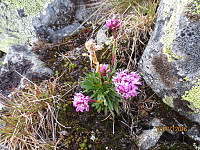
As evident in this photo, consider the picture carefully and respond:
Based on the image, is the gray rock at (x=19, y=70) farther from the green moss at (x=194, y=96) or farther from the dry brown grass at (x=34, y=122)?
the green moss at (x=194, y=96)

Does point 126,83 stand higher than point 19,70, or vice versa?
point 126,83

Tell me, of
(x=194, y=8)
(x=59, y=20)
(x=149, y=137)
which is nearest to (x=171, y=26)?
(x=194, y=8)

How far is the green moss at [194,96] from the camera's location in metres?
1.77

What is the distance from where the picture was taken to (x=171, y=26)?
183 cm

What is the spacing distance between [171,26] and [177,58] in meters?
0.40

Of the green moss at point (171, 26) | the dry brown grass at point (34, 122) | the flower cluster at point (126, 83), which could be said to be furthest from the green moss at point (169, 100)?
the dry brown grass at point (34, 122)

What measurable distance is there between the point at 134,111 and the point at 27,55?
95.5 inches

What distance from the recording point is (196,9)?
5.17 ft

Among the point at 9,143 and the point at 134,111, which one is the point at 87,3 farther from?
the point at 9,143

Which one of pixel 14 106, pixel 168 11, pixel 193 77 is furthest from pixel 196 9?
pixel 14 106

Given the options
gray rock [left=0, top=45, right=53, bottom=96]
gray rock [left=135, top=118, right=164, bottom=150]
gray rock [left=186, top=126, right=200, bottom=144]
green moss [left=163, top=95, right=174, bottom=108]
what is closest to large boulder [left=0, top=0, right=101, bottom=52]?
gray rock [left=0, top=45, right=53, bottom=96]

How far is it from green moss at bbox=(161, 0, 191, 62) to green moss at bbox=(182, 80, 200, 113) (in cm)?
41
